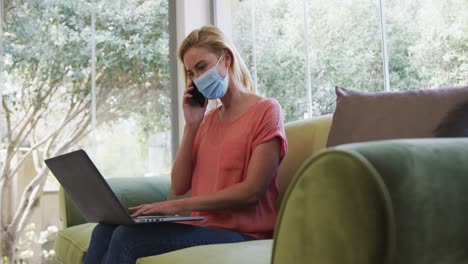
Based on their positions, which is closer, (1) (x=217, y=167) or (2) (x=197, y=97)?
(1) (x=217, y=167)

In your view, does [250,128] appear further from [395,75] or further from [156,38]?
[156,38]

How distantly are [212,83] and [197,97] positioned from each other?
0.55 feet

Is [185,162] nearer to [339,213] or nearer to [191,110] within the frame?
[191,110]

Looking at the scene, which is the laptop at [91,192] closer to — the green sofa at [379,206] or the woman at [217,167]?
the woman at [217,167]

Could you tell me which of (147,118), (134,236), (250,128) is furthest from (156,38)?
(134,236)

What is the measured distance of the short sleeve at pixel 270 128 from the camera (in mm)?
1643

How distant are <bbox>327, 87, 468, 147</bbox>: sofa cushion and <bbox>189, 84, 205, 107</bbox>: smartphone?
1.58 ft

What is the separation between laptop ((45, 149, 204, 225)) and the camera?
1433mm

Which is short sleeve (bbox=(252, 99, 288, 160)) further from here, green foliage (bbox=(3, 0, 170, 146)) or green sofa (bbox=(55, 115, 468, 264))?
green foliage (bbox=(3, 0, 170, 146))

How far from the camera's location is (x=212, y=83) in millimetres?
1804

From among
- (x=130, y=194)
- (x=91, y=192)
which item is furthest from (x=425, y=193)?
(x=130, y=194)

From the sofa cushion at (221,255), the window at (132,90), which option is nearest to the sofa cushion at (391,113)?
the sofa cushion at (221,255)

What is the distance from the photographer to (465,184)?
2.88ft

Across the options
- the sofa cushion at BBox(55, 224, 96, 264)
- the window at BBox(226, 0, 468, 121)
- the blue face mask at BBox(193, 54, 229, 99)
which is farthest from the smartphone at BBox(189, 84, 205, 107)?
the window at BBox(226, 0, 468, 121)
